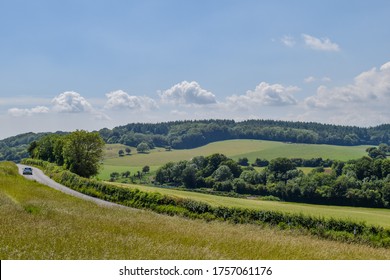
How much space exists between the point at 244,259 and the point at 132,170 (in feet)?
554

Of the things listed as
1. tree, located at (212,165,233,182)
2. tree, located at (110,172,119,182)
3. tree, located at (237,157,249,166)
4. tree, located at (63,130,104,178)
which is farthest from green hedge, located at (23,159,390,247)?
tree, located at (237,157,249,166)

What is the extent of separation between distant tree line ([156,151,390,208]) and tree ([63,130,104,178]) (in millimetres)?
65776

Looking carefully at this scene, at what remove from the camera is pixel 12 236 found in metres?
9.24

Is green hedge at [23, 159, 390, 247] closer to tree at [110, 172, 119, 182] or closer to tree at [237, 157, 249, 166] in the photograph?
tree at [110, 172, 119, 182]

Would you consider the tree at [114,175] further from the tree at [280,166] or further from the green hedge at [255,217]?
the green hedge at [255,217]

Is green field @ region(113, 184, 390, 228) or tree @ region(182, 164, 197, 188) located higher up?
green field @ region(113, 184, 390, 228)

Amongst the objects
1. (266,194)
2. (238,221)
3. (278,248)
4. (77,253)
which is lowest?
(266,194)

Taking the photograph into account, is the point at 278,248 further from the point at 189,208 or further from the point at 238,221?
the point at 189,208

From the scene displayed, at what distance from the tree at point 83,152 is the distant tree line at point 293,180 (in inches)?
2590

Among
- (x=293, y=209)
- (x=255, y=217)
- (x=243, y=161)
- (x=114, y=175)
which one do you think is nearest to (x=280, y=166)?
(x=243, y=161)

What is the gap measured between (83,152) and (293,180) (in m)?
79.1

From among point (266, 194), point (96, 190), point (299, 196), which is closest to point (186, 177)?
point (266, 194)

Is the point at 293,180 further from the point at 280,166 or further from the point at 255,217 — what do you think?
the point at 255,217

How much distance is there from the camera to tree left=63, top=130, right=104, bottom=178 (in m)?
77.4
